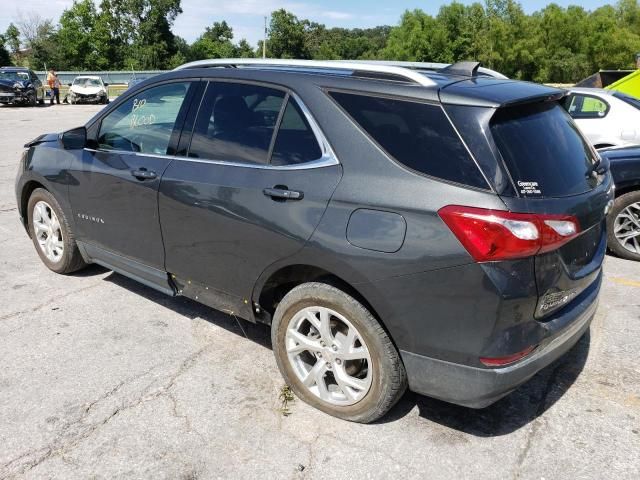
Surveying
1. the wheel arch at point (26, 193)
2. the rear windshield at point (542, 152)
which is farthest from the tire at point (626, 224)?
the wheel arch at point (26, 193)

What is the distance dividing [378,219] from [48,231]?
351 cm

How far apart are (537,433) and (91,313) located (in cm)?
318

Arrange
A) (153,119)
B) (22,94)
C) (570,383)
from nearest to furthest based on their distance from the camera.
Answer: (570,383) < (153,119) < (22,94)

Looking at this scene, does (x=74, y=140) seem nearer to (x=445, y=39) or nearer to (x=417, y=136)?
(x=417, y=136)

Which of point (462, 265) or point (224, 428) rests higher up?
point (462, 265)

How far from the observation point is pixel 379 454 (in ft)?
9.17

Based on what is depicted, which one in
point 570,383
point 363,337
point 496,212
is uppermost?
point 496,212

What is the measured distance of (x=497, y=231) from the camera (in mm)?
2400

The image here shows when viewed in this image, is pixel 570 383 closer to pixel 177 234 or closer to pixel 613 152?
pixel 177 234

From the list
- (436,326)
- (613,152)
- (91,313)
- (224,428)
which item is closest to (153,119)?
(91,313)

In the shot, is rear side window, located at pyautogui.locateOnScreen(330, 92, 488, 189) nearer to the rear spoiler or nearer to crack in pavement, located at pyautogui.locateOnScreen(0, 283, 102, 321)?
the rear spoiler

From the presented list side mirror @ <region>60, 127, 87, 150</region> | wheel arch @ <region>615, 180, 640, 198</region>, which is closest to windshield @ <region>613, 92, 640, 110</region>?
wheel arch @ <region>615, 180, 640, 198</region>

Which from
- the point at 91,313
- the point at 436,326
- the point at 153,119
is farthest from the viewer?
the point at 91,313

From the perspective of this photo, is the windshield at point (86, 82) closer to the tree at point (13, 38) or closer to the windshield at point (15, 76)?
the windshield at point (15, 76)
